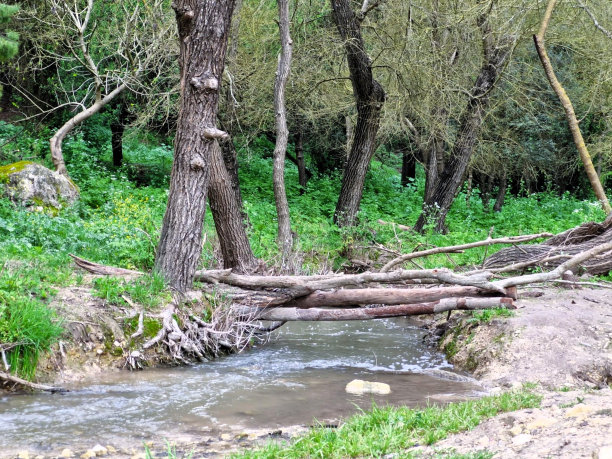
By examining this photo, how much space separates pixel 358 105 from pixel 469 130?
3.42 m

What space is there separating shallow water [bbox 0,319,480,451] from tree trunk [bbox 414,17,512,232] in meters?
7.39

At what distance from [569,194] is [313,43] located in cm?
1429

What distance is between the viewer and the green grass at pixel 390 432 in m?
3.99

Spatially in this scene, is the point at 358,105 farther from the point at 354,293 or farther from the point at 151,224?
the point at 354,293

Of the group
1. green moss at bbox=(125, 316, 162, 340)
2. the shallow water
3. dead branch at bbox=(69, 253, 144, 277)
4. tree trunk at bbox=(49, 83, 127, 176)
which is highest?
tree trunk at bbox=(49, 83, 127, 176)

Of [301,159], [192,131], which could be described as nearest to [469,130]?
[301,159]

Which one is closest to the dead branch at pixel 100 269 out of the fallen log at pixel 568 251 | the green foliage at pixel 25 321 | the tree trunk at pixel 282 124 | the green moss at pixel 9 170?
the green foliage at pixel 25 321

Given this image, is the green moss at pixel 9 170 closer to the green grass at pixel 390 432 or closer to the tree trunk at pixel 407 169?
the green grass at pixel 390 432

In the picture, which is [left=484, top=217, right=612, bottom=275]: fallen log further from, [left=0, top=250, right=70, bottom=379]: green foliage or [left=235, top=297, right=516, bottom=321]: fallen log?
[left=0, top=250, right=70, bottom=379]: green foliage

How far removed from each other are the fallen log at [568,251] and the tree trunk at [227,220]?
4176 millimetres

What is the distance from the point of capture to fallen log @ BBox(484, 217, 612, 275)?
10609mm

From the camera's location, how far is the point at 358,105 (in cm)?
1452

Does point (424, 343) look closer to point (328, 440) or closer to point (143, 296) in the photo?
point (143, 296)

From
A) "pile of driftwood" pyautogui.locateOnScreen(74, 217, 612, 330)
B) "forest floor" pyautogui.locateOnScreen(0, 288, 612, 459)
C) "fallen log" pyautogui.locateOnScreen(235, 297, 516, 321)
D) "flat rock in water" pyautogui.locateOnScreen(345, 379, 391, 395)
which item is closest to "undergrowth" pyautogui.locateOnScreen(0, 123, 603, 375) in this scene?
"forest floor" pyautogui.locateOnScreen(0, 288, 612, 459)
